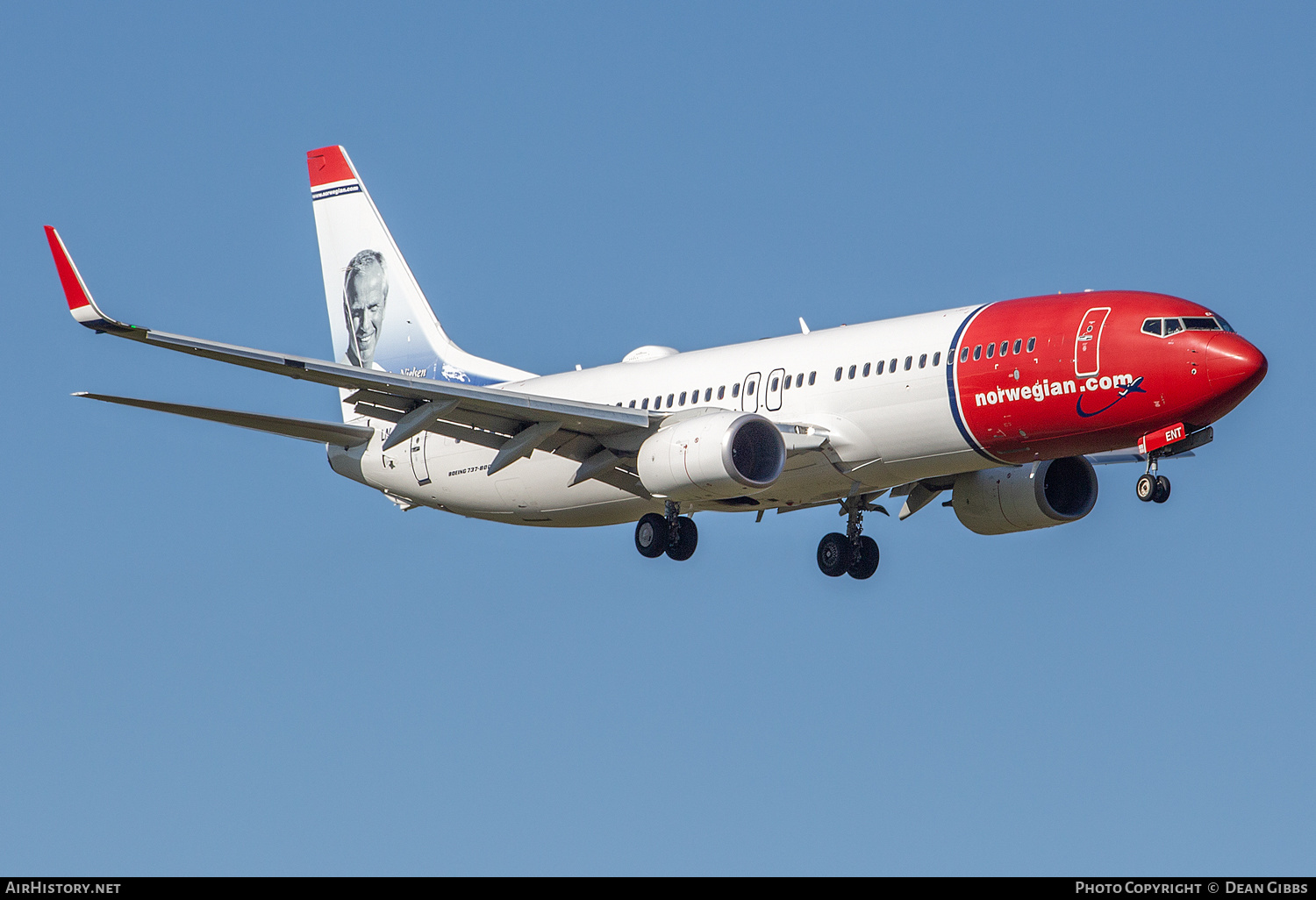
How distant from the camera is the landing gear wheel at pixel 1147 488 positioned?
3753 centimetres

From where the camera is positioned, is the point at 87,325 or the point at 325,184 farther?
the point at 325,184

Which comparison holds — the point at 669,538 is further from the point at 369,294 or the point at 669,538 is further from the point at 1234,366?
the point at 369,294

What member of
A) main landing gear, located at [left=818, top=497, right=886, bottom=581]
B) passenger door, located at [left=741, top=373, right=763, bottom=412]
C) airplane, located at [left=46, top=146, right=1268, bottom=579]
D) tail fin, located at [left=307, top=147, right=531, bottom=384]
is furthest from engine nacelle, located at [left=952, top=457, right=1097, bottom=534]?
tail fin, located at [left=307, top=147, right=531, bottom=384]

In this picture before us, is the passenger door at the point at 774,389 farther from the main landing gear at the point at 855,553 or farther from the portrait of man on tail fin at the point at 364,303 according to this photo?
the portrait of man on tail fin at the point at 364,303

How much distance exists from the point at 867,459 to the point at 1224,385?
7.66 m

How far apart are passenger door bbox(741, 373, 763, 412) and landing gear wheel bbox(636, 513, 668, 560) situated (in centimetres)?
377

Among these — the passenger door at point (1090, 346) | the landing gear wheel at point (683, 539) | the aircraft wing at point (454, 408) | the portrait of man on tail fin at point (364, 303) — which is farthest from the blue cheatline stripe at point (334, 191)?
the passenger door at point (1090, 346)

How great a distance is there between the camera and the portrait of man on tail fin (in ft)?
180

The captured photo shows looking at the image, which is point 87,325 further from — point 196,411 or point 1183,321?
point 1183,321

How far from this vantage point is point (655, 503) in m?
44.8

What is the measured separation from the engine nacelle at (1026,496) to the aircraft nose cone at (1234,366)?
7.69 meters

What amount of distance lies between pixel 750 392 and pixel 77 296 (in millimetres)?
14922
